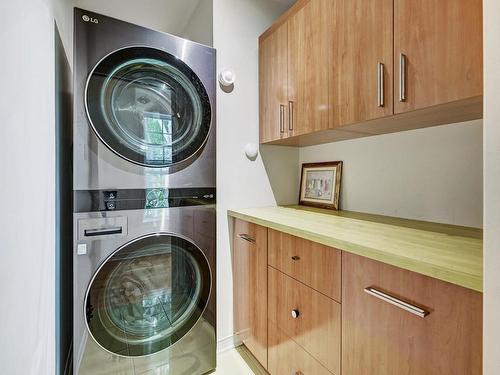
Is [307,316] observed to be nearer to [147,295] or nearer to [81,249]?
[147,295]

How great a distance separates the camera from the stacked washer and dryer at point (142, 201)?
111cm

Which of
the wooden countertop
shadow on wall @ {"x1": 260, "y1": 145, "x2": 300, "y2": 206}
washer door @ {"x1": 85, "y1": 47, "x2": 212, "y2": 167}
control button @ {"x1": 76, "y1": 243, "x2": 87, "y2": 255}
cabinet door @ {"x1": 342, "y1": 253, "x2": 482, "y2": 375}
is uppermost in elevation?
washer door @ {"x1": 85, "y1": 47, "x2": 212, "y2": 167}

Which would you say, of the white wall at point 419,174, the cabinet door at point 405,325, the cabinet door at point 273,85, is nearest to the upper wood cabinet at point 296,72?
the cabinet door at point 273,85

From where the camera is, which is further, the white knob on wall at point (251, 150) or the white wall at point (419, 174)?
the white knob on wall at point (251, 150)

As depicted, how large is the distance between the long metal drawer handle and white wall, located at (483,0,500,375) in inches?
51.0

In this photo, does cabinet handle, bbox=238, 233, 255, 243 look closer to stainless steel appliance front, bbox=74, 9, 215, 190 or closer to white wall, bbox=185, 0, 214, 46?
stainless steel appliance front, bbox=74, 9, 215, 190

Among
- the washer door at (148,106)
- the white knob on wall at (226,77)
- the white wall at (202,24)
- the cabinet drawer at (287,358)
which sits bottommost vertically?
the cabinet drawer at (287,358)

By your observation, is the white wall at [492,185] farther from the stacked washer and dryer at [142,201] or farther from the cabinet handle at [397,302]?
the stacked washer and dryer at [142,201]

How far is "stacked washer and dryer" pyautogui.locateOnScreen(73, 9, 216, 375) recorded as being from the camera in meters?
1.11

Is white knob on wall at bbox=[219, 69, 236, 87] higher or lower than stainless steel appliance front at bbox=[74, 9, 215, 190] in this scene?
higher

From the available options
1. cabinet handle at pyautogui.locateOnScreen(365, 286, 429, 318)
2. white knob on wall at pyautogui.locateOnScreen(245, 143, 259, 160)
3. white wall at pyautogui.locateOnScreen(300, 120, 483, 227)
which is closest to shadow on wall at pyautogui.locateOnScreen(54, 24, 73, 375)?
white knob on wall at pyautogui.locateOnScreen(245, 143, 259, 160)

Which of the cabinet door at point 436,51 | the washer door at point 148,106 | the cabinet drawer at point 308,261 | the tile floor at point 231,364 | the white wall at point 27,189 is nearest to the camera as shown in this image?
the white wall at point 27,189

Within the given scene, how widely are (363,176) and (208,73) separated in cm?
113

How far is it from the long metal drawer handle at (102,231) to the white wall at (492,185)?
4.25 feet
